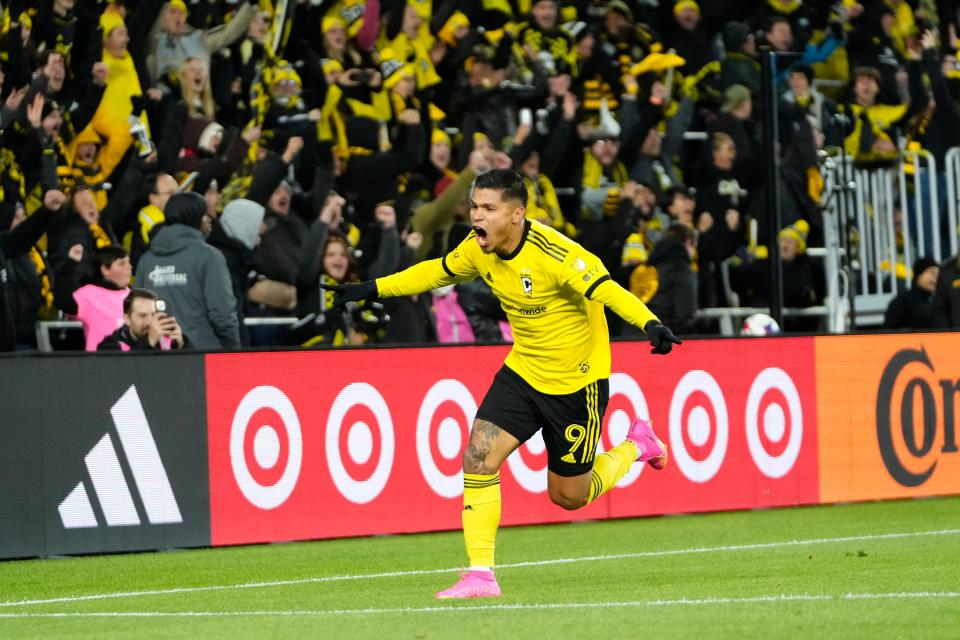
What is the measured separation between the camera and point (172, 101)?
15.2 metres

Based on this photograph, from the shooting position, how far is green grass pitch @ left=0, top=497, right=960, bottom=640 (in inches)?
293

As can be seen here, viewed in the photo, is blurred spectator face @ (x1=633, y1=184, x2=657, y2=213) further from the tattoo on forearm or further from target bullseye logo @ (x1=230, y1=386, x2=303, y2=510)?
the tattoo on forearm

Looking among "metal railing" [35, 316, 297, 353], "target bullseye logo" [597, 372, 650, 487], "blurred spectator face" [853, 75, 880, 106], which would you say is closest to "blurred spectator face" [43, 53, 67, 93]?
"metal railing" [35, 316, 297, 353]

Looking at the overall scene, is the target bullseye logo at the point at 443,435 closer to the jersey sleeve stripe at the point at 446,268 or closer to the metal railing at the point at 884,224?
the jersey sleeve stripe at the point at 446,268

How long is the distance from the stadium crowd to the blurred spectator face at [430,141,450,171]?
1.0 inches

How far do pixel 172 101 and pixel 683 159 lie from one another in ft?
20.7

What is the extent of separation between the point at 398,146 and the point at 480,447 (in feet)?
25.9

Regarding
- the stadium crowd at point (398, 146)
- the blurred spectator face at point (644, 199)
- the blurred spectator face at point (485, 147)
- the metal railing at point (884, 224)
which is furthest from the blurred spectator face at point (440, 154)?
the metal railing at point (884, 224)

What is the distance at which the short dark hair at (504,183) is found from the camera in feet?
28.9

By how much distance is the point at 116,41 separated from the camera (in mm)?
14977

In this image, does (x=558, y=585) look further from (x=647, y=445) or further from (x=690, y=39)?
(x=690, y=39)

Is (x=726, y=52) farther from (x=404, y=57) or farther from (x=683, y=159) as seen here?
(x=404, y=57)

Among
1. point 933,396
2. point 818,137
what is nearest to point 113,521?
point 933,396

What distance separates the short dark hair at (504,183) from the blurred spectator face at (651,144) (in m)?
9.60
